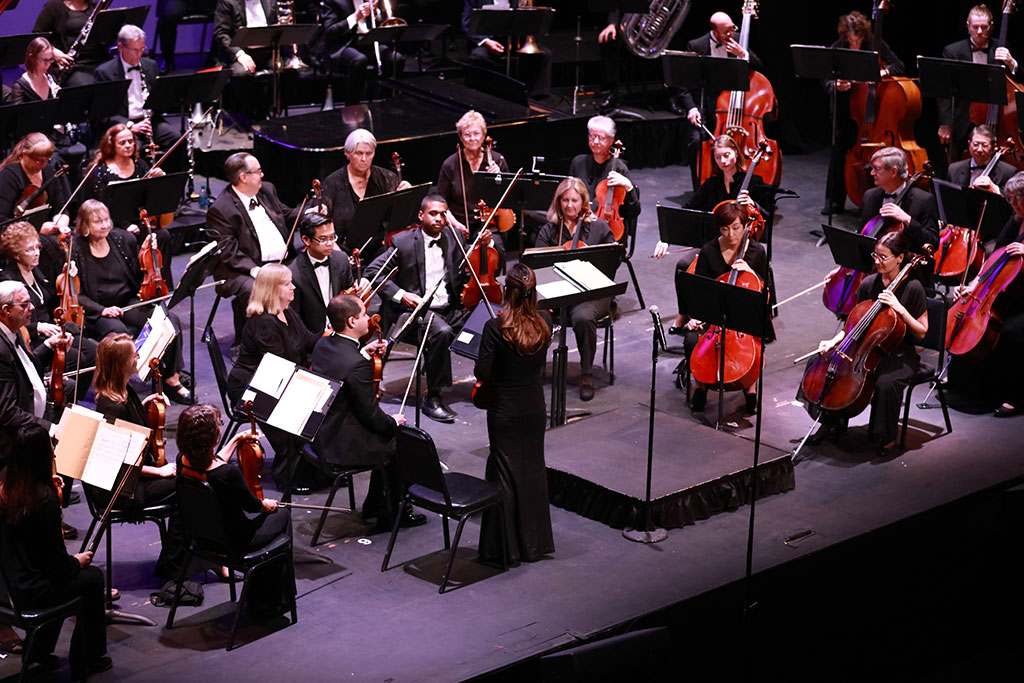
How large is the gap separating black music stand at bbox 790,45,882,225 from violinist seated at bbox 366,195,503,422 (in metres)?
3.83

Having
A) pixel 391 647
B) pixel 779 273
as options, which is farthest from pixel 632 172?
pixel 391 647

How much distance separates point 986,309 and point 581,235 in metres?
2.40

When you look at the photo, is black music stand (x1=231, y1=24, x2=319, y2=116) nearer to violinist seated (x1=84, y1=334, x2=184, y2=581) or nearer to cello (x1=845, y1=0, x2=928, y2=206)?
cello (x1=845, y1=0, x2=928, y2=206)

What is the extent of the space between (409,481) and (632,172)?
7.17m

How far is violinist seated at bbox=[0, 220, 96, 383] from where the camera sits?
24.1ft

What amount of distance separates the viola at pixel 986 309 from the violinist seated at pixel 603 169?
2289 millimetres

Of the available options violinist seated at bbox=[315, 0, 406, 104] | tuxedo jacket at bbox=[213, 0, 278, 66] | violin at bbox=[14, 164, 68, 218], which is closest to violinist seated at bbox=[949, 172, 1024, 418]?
violinist seated at bbox=[315, 0, 406, 104]

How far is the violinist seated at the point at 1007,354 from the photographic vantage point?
316 inches

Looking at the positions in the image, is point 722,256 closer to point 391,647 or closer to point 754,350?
point 754,350

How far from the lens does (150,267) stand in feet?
26.2

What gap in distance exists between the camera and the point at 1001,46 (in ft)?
34.1

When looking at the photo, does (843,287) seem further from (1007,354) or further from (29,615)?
(29,615)

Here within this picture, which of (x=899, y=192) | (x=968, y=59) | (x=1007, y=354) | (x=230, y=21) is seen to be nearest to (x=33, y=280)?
(x=230, y=21)

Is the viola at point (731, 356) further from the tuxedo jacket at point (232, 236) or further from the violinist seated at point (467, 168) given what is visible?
the tuxedo jacket at point (232, 236)
